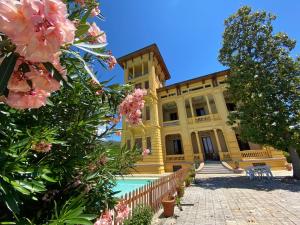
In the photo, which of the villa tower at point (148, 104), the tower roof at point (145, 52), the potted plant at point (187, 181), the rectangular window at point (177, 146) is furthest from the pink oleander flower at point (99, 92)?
the rectangular window at point (177, 146)

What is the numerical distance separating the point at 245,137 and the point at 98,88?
13.0 m

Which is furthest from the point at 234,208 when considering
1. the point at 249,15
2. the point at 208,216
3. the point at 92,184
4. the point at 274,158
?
the point at 274,158

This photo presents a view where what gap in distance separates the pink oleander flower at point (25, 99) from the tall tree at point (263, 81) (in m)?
13.1

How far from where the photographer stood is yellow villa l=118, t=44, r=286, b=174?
20.3 metres

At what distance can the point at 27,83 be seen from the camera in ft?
3.09

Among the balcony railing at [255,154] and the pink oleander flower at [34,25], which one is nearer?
the pink oleander flower at [34,25]

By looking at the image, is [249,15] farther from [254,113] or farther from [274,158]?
[274,158]

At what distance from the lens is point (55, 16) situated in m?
0.75

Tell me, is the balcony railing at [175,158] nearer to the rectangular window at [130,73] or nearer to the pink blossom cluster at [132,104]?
the rectangular window at [130,73]

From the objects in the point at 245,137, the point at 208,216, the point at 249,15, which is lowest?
the point at 208,216

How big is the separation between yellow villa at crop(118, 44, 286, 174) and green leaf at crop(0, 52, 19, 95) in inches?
759

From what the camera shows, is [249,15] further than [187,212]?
Yes

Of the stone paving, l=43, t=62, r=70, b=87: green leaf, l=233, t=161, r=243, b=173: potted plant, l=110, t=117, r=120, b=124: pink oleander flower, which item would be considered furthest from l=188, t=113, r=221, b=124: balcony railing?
l=43, t=62, r=70, b=87: green leaf

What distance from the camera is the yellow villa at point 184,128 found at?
20.3 meters
